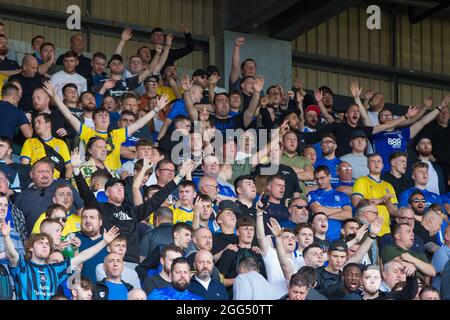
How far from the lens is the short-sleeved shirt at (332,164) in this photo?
14278 mm

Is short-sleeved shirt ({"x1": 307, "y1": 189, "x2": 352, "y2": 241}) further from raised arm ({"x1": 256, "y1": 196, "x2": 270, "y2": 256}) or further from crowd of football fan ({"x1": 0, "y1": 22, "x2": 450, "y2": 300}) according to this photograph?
raised arm ({"x1": 256, "y1": 196, "x2": 270, "y2": 256})

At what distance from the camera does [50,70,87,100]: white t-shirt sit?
571 inches

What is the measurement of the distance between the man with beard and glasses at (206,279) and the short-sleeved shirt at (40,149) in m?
2.48

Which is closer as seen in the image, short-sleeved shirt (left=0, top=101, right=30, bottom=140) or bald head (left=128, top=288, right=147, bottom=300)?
bald head (left=128, top=288, right=147, bottom=300)

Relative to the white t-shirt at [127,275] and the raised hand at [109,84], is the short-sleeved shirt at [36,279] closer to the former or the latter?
the white t-shirt at [127,275]

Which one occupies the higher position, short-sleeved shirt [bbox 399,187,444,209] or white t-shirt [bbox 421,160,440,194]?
white t-shirt [bbox 421,160,440,194]

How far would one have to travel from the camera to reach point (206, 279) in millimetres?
10367

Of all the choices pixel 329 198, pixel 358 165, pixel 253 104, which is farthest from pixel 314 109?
pixel 329 198

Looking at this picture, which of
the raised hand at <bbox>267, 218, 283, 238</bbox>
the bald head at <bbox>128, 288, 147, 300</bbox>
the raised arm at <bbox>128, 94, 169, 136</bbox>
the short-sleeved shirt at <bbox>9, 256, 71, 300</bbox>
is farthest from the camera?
the raised arm at <bbox>128, 94, 169, 136</bbox>

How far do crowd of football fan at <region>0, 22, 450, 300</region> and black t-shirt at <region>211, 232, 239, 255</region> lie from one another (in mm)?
12

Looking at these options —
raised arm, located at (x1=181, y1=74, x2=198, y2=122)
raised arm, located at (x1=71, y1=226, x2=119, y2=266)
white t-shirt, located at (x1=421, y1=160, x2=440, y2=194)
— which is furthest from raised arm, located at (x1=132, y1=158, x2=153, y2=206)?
white t-shirt, located at (x1=421, y1=160, x2=440, y2=194)

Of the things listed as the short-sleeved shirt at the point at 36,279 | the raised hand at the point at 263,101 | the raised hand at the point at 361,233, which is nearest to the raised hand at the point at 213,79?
the raised hand at the point at 263,101

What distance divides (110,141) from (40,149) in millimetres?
1033
